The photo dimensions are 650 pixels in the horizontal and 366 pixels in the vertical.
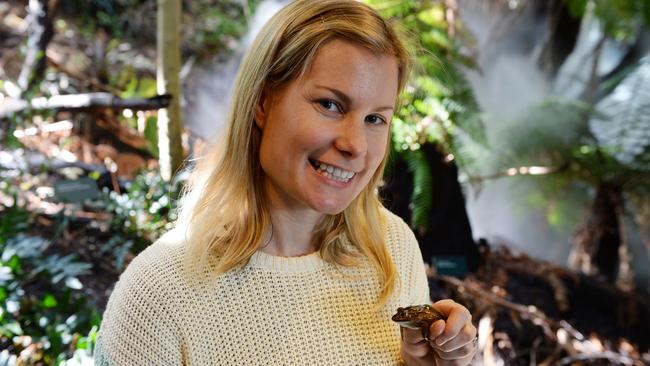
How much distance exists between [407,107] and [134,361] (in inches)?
74.9

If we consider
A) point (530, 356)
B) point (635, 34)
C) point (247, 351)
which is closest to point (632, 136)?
point (635, 34)

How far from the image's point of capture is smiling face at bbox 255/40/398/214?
3.42ft

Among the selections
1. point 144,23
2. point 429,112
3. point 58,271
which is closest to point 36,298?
point 58,271

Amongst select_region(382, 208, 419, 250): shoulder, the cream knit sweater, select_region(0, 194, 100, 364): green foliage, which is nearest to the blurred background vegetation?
select_region(0, 194, 100, 364): green foliage

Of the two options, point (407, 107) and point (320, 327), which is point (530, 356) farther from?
point (320, 327)

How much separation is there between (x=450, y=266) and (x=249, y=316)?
1459 mm

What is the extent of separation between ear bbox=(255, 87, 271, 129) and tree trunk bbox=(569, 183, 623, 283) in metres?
3.08

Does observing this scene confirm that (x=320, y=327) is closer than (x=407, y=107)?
Yes

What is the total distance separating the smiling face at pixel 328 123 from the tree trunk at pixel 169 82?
5.75 ft

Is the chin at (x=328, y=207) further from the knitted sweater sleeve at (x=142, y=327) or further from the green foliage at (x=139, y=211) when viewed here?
the green foliage at (x=139, y=211)

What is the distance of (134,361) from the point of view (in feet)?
3.50

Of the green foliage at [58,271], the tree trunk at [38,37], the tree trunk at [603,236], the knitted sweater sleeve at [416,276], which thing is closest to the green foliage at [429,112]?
the green foliage at [58,271]

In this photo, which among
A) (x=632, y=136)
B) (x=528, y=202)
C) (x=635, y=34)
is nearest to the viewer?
(x=632, y=136)

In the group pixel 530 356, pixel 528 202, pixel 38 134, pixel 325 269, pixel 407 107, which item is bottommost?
pixel 530 356
